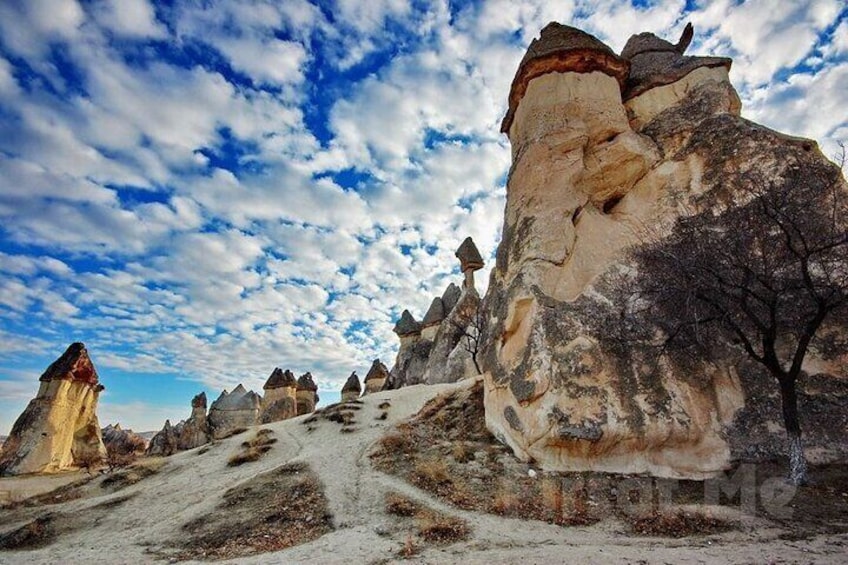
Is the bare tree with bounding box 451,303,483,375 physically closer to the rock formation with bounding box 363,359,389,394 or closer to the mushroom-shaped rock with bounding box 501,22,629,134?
the rock formation with bounding box 363,359,389,394

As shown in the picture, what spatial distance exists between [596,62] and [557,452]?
43.9 feet

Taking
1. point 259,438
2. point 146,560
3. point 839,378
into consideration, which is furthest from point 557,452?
point 259,438

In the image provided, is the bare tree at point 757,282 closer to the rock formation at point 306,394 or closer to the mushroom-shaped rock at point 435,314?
the mushroom-shaped rock at point 435,314

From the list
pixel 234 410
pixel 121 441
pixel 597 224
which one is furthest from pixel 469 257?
pixel 121 441

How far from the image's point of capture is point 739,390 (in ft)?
34.6

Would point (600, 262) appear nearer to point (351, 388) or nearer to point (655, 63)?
point (655, 63)

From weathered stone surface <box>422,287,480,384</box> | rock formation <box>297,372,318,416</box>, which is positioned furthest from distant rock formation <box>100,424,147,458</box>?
weathered stone surface <box>422,287,480,384</box>

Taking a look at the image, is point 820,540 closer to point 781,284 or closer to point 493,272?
point 781,284

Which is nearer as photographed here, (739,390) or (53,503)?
(739,390)

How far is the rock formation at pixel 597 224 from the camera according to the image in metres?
10.3

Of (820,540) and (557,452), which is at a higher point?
(557,452)

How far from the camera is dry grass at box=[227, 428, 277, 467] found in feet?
50.0

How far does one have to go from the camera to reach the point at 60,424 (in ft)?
63.1

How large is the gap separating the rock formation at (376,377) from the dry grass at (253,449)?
19144 millimetres
